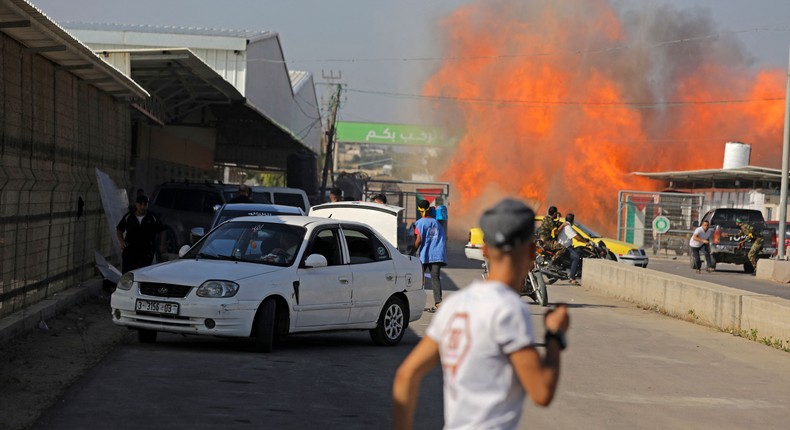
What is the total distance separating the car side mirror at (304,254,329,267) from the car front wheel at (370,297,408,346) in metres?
1.23

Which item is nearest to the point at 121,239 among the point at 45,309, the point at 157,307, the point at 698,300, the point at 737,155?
the point at 45,309

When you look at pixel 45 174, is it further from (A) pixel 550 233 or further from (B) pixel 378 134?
(B) pixel 378 134

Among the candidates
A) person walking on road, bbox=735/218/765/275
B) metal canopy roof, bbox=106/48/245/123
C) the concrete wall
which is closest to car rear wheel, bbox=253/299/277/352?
the concrete wall

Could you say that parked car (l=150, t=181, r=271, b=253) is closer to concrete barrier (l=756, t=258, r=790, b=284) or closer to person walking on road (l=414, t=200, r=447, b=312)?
person walking on road (l=414, t=200, r=447, b=312)

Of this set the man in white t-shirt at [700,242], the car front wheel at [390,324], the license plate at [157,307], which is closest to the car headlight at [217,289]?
the license plate at [157,307]

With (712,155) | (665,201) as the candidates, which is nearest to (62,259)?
(665,201)

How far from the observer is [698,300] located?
18031 mm

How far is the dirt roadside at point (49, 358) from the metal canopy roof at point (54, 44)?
11.0 ft

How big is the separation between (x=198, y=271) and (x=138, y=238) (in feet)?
15.1

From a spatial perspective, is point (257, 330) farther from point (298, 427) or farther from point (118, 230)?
point (118, 230)

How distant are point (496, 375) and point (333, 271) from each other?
9.31 metres

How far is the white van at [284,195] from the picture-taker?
29.2m

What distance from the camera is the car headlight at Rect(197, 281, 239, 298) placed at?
11.8 meters

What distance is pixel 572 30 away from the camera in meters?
58.7
